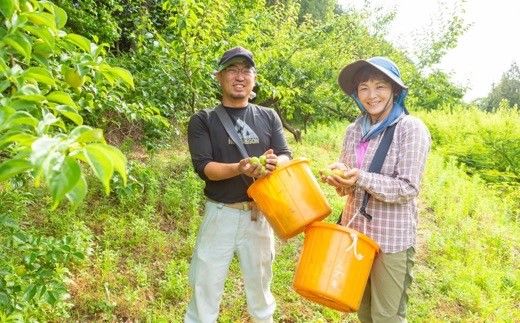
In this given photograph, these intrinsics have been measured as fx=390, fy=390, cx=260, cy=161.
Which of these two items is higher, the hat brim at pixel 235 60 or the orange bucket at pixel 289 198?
the hat brim at pixel 235 60

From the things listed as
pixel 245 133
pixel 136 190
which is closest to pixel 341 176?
pixel 245 133

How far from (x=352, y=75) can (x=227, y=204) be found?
0.98 metres

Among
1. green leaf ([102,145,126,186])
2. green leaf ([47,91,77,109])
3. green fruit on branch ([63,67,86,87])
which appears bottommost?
green fruit on branch ([63,67,86,87])

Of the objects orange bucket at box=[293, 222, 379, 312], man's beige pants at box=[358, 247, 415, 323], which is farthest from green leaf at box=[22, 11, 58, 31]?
man's beige pants at box=[358, 247, 415, 323]

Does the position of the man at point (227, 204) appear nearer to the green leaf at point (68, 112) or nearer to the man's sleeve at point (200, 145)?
the man's sleeve at point (200, 145)

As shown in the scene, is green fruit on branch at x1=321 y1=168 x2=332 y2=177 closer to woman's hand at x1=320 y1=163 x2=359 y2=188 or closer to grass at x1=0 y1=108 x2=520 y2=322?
woman's hand at x1=320 y1=163 x2=359 y2=188

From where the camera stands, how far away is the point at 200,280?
2.15 meters

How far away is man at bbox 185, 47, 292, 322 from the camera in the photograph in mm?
2148

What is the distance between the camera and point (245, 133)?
219 cm

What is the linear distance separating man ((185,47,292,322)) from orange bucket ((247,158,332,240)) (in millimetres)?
342

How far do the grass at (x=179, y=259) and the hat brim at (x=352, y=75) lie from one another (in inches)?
50.9

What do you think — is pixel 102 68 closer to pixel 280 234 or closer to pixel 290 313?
pixel 280 234

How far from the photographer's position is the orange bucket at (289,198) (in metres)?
1.83

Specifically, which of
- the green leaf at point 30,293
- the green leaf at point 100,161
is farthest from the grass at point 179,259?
the green leaf at point 100,161
